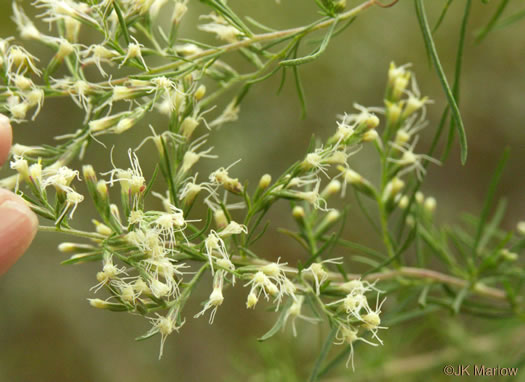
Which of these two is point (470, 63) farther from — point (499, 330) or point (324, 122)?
point (499, 330)

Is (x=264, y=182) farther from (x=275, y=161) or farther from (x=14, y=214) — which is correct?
(x=275, y=161)

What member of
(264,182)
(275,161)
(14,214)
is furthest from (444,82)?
(275,161)

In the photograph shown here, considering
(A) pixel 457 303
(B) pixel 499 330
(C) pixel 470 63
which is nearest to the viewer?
(A) pixel 457 303

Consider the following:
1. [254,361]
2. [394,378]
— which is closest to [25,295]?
[254,361]

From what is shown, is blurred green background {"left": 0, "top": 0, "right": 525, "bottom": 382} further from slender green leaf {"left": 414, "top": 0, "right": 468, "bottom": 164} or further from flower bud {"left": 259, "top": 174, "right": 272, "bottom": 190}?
slender green leaf {"left": 414, "top": 0, "right": 468, "bottom": 164}

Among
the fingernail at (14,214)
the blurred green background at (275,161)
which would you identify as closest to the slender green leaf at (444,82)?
the fingernail at (14,214)

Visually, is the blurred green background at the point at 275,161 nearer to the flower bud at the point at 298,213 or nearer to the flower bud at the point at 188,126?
the flower bud at the point at 298,213

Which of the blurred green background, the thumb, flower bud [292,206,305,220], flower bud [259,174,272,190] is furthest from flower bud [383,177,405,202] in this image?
the blurred green background
